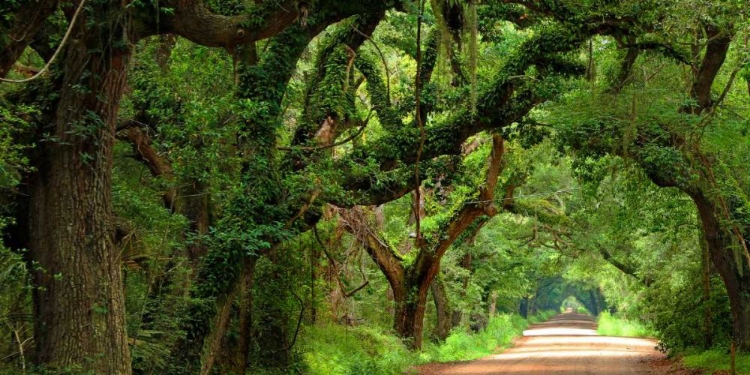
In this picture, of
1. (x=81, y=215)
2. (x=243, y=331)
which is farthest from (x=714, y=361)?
(x=81, y=215)

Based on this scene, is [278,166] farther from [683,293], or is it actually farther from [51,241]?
[683,293]

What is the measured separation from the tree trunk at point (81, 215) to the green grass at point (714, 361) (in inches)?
508

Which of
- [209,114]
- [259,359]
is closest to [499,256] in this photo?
[259,359]

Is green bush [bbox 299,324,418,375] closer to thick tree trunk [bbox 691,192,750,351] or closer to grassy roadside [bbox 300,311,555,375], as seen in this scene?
grassy roadside [bbox 300,311,555,375]

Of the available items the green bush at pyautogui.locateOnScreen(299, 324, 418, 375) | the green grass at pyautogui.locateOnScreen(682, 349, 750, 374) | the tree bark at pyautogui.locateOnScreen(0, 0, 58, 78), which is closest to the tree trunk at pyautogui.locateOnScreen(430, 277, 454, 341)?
the green bush at pyautogui.locateOnScreen(299, 324, 418, 375)

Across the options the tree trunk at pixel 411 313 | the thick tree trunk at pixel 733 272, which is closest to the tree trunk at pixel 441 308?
the tree trunk at pixel 411 313

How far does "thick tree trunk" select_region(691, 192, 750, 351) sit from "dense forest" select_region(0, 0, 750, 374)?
51 millimetres

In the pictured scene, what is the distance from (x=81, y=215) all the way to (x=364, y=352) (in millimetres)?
11926

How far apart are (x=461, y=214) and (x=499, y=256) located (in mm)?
13774

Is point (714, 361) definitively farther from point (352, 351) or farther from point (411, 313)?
point (352, 351)

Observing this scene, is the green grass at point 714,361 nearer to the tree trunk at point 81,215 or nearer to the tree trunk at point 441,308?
the tree trunk at point 441,308

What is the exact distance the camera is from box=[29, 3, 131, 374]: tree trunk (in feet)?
24.7

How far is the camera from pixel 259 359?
1516 centimetres

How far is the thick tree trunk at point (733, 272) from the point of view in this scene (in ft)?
58.2
